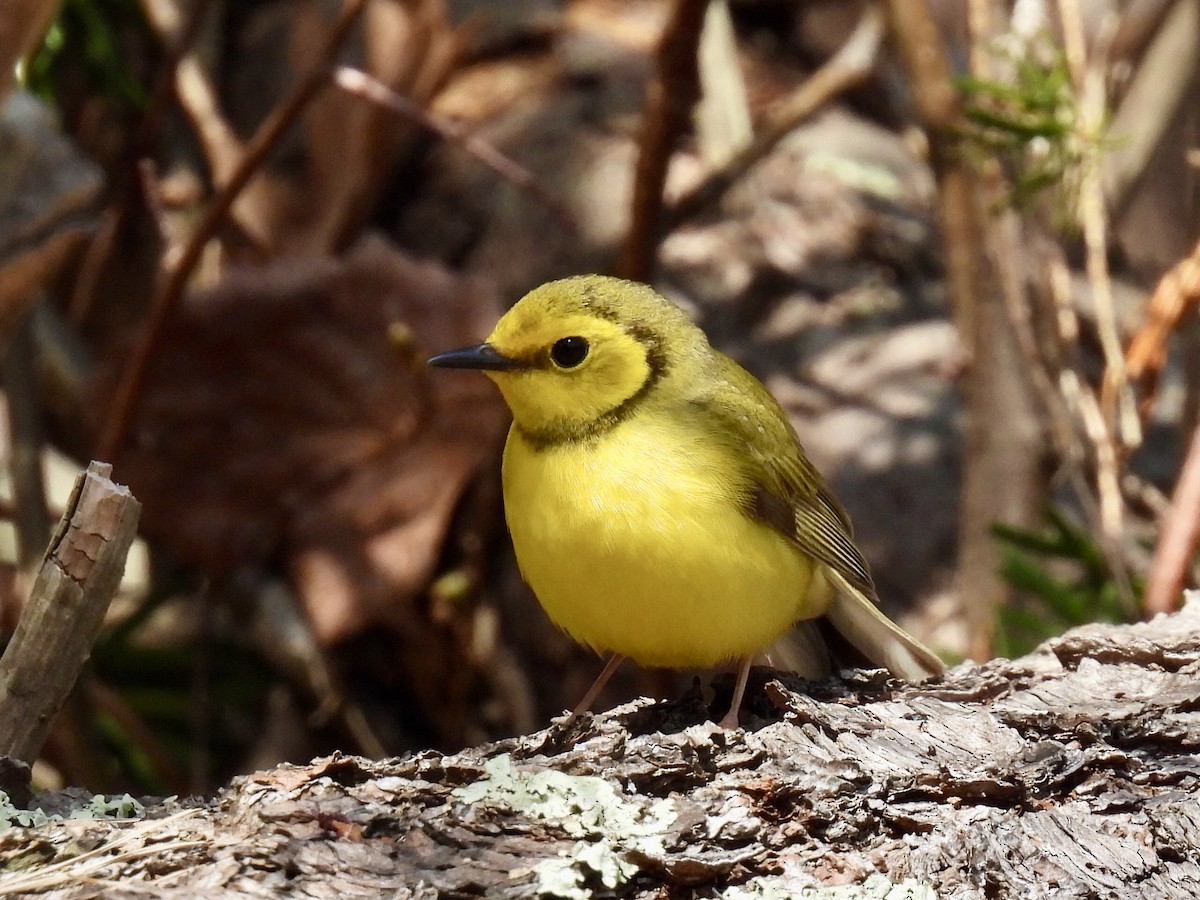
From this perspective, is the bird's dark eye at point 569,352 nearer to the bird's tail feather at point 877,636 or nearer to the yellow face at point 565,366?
the yellow face at point 565,366

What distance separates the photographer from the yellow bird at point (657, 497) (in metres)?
3.20

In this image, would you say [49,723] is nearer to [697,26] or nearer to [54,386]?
[697,26]

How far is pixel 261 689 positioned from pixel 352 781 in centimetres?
392

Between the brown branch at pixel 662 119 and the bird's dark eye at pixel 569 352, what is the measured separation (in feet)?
5.01

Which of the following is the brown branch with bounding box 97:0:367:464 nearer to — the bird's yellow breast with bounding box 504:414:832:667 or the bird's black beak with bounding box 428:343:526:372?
the bird's black beak with bounding box 428:343:526:372

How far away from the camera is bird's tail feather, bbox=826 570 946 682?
140 inches

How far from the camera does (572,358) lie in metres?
3.55

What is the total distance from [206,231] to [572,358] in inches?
68.2

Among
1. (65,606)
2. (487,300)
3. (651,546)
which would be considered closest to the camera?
(65,606)

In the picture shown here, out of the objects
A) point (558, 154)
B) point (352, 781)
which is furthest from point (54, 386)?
point (352, 781)

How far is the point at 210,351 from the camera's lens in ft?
17.9

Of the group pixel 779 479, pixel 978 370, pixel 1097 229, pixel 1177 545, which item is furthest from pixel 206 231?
pixel 1177 545

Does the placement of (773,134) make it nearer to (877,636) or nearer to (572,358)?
(572,358)

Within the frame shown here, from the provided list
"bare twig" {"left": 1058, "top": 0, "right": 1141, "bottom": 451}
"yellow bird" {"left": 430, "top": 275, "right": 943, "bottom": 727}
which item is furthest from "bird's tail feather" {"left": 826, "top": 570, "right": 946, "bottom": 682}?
→ "bare twig" {"left": 1058, "top": 0, "right": 1141, "bottom": 451}
